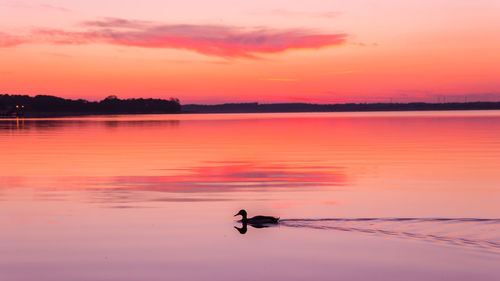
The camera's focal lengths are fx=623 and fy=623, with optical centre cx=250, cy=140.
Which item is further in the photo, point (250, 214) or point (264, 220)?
point (250, 214)

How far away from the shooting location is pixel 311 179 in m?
34.2

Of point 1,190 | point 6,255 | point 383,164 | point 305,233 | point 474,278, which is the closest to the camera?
point 474,278

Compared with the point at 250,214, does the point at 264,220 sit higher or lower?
higher

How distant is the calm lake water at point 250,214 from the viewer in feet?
51.0

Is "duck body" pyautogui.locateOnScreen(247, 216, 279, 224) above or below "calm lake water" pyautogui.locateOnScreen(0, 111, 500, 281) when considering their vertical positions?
above

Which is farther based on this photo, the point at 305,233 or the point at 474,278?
the point at 305,233

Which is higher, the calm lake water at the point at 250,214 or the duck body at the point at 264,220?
the duck body at the point at 264,220

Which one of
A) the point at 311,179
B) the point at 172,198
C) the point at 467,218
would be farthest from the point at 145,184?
the point at 467,218

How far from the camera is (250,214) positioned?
77.9 feet

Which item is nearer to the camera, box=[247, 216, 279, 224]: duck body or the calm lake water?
the calm lake water

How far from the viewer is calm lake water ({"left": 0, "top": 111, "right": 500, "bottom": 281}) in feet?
51.0

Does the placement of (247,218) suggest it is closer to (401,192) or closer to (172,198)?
(172,198)

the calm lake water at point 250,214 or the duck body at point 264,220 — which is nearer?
the calm lake water at point 250,214

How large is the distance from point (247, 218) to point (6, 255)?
26.9 ft
